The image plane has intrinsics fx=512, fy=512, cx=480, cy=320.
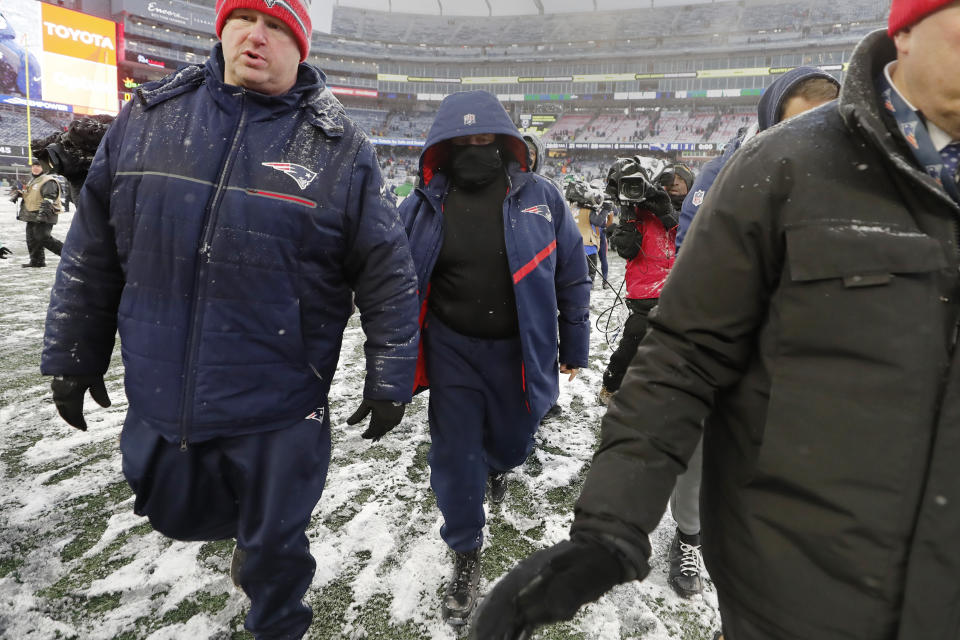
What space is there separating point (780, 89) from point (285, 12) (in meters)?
1.91

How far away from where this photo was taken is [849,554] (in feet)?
2.90

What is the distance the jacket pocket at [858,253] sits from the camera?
0.81 metres

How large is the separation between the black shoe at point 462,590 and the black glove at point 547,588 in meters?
1.48

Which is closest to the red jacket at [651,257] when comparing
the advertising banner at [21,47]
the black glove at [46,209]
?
the black glove at [46,209]

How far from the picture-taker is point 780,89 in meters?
2.10

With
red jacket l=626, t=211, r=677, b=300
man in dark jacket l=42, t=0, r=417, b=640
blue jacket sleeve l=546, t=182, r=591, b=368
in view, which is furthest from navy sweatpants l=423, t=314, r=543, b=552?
red jacket l=626, t=211, r=677, b=300

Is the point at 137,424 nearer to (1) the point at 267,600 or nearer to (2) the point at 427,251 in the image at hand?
(1) the point at 267,600

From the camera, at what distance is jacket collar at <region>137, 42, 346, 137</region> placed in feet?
5.17

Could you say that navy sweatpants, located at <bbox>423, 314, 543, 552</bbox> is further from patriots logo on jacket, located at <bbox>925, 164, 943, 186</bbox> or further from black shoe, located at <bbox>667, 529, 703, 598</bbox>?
patriots logo on jacket, located at <bbox>925, 164, 943, 186</bbox>

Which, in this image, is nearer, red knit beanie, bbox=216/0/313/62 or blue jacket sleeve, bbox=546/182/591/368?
red knit beanie, bbox=216/0/313/62

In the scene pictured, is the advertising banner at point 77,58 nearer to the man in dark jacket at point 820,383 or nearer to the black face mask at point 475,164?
the black face mask at point 475,164

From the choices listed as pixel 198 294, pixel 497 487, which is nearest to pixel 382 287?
pixel 198 294

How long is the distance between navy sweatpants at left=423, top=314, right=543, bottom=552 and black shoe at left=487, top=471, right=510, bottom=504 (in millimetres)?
684

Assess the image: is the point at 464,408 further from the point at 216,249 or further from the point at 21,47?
the point at 21,47
